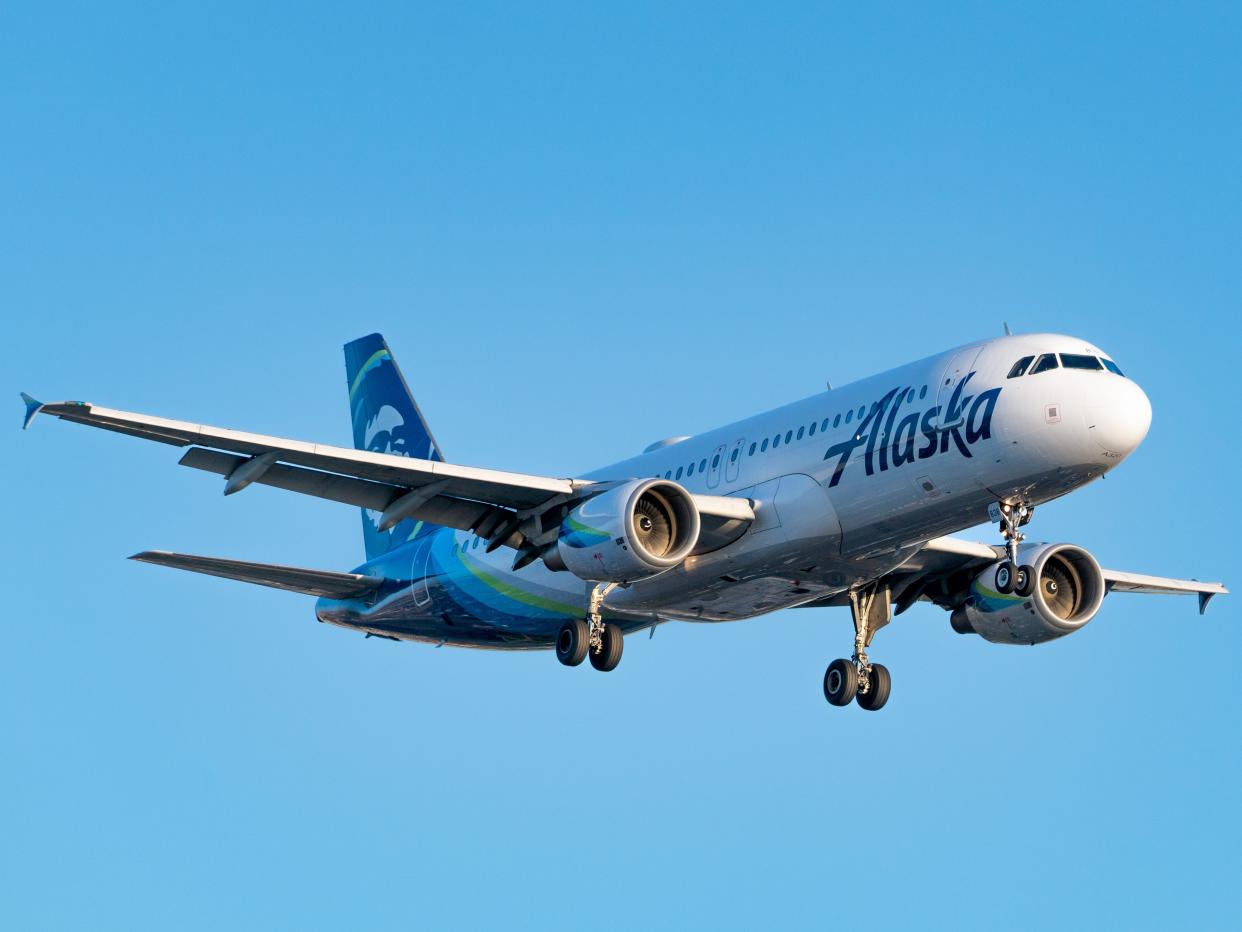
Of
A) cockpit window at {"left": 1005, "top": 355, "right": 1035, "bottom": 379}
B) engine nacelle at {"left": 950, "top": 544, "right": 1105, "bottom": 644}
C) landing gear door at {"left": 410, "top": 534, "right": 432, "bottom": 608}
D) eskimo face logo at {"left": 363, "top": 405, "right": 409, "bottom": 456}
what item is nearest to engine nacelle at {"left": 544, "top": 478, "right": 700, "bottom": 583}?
cockpit window at {"left": 1005, "top": 355, "right": 1035, "bottom": 379}

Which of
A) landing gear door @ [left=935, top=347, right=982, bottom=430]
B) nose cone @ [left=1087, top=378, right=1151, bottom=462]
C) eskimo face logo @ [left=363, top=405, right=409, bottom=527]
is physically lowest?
nose cone @ [left=1087, top=378, right=1151, bottom=462]

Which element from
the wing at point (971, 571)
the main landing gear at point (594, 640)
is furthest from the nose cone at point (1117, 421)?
the main landing gear at point (594, 640)

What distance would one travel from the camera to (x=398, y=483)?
3741 cm

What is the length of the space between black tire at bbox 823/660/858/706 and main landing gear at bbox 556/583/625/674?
503cm

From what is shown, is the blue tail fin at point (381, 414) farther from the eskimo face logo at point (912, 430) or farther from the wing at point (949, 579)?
the eskimo face logo at point (912, 430)

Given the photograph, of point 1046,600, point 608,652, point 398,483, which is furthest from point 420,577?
point 1046,600

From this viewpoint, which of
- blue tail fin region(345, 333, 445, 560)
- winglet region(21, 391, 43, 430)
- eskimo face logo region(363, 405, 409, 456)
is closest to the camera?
winglet region(21, 391, 43, 430)

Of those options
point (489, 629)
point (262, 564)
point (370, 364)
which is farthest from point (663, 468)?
point (370, 364)

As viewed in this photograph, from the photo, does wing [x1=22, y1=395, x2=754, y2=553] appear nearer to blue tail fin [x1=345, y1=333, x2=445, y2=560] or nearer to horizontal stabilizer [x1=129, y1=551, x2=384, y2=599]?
horizontal stabilizer [x1=129, y1=551, x2=384, y2=599]

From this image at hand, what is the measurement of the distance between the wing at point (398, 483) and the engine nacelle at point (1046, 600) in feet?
27.3

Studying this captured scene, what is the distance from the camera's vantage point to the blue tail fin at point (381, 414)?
164 feet

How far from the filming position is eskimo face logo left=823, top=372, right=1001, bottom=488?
34.1 metres

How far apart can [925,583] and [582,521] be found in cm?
1058

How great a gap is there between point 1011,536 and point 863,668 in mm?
7693
